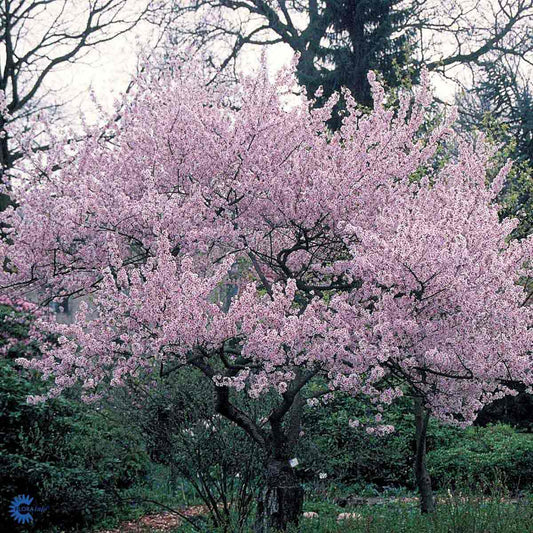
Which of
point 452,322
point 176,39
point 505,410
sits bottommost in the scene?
point 505,410

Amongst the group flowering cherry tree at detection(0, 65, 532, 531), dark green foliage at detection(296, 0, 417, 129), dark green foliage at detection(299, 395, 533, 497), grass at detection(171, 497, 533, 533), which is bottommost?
grass at detection(171, 497, 533, 533)

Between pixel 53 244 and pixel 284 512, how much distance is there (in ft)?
10.3

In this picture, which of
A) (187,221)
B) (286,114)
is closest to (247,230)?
(187,221)

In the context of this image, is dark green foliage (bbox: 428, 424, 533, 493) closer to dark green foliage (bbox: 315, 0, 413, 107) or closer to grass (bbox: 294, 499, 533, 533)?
grass (bbox: 294, 499, 533, 533)

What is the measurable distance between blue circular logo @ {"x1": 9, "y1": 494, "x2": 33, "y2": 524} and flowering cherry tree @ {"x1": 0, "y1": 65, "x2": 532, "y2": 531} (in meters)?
1.61

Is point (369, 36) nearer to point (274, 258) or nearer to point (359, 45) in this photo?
point (359, 45)

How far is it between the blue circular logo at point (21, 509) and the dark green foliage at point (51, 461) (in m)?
0.08

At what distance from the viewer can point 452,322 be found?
5.13m

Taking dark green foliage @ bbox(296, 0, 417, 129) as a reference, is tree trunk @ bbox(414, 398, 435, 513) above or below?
below

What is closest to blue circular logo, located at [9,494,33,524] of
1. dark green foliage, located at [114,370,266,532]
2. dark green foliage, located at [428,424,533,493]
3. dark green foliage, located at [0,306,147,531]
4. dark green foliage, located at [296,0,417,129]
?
dark green foliage, located at [0,306,147,531]

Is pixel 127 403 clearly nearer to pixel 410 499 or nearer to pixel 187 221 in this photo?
pixel 187 221

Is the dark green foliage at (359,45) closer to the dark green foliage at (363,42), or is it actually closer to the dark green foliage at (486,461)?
the dark green foliage at (363,42)

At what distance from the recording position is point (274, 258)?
637cm

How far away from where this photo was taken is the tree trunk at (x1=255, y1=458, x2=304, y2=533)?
5879mm
